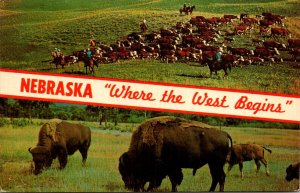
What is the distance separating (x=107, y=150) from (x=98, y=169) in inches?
6.0

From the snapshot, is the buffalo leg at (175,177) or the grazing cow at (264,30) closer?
the buffalo leg at (175,177)

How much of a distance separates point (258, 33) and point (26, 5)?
1.81 meters

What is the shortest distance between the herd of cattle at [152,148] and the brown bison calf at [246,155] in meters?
0.15

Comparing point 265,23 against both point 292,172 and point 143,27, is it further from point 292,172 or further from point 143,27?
point 292,172

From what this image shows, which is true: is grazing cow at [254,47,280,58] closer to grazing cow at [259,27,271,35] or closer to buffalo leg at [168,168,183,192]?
grazing cow at [259,27,271,35]

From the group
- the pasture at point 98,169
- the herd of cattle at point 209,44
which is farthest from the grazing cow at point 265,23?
the pasture at point 98,169

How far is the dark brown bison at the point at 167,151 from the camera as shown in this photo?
4.21 meters

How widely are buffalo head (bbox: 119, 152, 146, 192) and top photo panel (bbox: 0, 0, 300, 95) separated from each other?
60 centimetres

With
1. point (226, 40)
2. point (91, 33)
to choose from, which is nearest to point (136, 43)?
point (91, 33)

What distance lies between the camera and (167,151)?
13.8ft

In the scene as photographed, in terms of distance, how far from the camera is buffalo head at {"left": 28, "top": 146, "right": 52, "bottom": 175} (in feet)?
13.7

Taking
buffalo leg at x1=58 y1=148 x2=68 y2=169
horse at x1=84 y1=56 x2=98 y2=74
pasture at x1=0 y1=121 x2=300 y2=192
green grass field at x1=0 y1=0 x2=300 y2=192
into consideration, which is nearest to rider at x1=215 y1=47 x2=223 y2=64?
green grass field at x1=0 y1=0 x2=300 y2=192

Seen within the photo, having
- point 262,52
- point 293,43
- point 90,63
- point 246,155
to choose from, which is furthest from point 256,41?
point 90,63

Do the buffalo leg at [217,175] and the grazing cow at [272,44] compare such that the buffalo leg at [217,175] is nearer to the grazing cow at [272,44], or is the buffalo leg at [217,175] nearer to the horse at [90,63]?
the grazing cow at [272,44]
